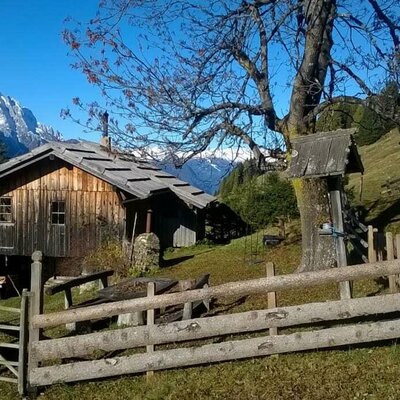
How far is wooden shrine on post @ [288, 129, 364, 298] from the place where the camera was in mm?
8734

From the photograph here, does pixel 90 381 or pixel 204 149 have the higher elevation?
pixel 204 149

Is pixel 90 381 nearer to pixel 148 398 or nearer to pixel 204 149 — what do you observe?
pixel 148 398

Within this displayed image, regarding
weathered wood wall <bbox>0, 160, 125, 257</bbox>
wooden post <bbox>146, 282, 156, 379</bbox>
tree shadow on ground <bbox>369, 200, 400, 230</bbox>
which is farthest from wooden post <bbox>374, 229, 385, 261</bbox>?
weathered wood wall <bbox>0, 160, 125, 257</bbox>

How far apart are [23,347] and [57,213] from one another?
17292 millimetres

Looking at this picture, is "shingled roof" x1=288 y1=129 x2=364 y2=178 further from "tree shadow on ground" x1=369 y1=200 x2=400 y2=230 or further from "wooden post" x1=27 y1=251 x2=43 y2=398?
"tree shadow on ground" x1=369 y1=200 x2=400 y2=230

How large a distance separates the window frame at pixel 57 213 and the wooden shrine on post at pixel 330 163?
55.7 ft

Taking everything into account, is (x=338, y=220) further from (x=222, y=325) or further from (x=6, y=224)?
(x=6, y=224)

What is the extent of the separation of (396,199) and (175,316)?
20158 millimetres

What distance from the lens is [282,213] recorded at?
81.0 feet

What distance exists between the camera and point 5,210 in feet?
81.7

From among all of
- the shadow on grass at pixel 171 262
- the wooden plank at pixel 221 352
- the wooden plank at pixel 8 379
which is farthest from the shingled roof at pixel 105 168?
the wooden plank at pixel 221 352

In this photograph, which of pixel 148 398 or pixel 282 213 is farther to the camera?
pixel 282 213

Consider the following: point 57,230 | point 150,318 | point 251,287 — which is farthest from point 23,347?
point 57,230

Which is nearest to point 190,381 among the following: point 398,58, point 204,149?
point 204,149
